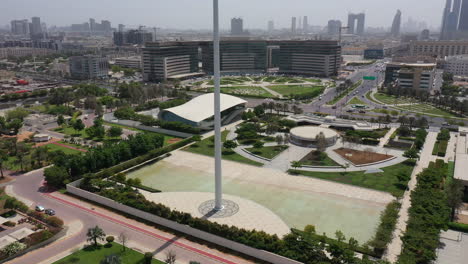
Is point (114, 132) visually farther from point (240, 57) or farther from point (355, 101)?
point (240, 57)

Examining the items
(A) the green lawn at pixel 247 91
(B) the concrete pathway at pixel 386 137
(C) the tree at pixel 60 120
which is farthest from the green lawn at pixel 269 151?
(A) the green lawn at pixel 247 91

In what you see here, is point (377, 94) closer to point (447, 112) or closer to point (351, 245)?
point (447, 112)

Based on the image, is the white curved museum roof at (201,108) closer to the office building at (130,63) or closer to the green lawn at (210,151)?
the green lawn at (210,151)

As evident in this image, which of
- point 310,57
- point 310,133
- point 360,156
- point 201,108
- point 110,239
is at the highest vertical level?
point 310,57

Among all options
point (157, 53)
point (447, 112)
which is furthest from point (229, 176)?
point (157, 53)

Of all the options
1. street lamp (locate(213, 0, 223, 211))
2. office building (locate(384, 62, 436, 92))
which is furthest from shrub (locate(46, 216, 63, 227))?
office building (locate(384, 62, 436, 92))

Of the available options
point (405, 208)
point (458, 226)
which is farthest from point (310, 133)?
point (458, 226)
